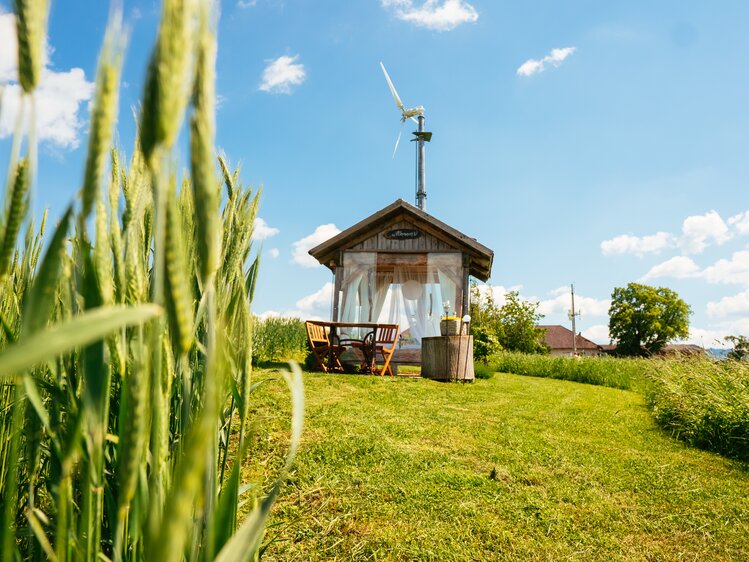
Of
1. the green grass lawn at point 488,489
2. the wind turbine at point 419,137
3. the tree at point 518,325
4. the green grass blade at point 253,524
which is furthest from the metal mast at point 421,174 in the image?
the green grass blade at point 253,524

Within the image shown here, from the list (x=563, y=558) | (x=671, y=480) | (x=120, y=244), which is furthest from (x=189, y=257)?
(x=671, y=480)

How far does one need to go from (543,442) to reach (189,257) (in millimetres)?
4259

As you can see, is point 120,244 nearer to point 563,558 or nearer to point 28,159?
point 28,159

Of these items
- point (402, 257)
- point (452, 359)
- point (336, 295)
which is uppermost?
→ point (402, 257)

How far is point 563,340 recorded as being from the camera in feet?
169

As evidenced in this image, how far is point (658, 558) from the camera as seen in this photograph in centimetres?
262

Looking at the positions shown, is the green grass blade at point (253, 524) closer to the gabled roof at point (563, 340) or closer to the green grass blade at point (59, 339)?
the green grass blade at point (59, 339)

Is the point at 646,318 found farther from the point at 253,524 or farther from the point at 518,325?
the point at 253,524

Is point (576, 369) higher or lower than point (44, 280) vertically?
lower

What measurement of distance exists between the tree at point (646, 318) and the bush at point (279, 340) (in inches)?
1432

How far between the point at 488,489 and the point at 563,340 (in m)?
51.7

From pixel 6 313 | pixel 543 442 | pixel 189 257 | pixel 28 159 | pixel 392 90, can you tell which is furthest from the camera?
pixel 392 90

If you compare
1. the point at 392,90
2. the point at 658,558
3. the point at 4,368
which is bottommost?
the point at 658,558

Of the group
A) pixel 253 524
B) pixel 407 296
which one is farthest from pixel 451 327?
pixel 253 524
